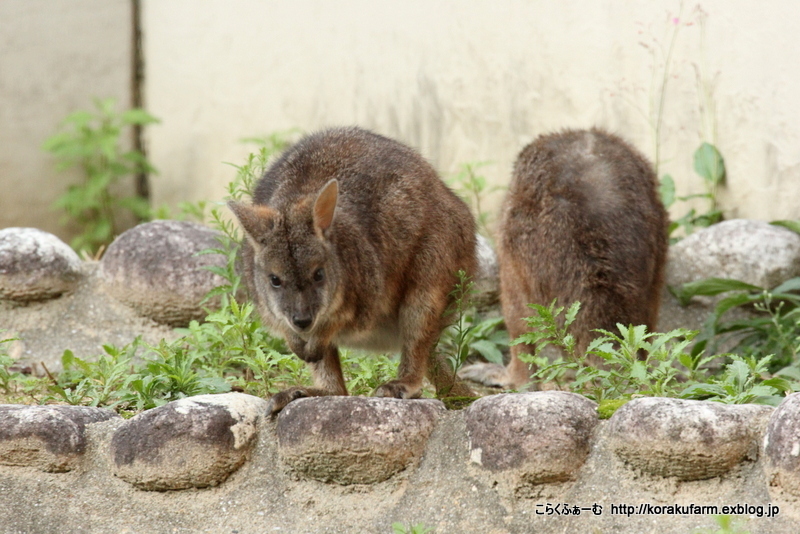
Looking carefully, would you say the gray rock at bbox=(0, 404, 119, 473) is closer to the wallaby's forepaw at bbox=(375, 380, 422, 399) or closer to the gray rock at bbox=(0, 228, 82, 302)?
the wallaby's forepaw at bbox=(375, 380, 422, 399)

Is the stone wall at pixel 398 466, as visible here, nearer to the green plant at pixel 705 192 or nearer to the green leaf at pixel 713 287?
the green leaf at pixel 713 287

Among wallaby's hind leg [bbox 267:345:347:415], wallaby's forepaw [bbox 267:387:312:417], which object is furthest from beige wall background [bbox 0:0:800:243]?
wallaby's forepaw [bbox 267:387:312:417]

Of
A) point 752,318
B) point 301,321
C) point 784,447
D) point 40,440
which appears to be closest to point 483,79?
point 752,318

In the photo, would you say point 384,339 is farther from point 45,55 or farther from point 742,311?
point 45,55

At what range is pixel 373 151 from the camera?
4852mm

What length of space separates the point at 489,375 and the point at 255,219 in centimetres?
233

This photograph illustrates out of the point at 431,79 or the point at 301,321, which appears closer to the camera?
the point at 301,321

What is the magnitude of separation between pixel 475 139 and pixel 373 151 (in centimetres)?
295

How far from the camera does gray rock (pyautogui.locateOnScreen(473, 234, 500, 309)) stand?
6582 mm

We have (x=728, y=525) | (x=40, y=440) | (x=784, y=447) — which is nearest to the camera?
(x=728, y=525)

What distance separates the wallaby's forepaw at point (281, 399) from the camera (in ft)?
13.3

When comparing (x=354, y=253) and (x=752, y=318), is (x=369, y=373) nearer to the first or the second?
(x=354, y=253)

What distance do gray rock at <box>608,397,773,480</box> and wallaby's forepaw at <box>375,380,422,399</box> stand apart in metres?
1.14

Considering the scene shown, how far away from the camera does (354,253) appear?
173 inches
